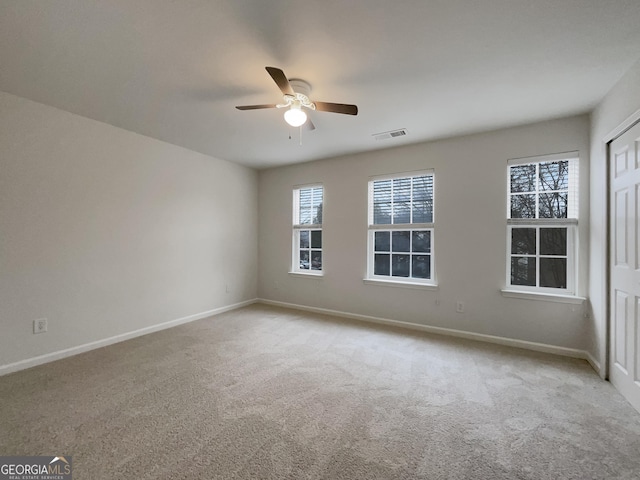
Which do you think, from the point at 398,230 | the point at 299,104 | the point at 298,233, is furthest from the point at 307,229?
the point at 299,104

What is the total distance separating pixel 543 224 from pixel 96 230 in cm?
512

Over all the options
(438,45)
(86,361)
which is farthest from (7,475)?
(438,45)

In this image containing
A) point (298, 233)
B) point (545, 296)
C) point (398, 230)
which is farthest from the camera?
point (298, 233)

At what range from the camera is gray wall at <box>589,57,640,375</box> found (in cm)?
225

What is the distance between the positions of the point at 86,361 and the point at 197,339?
1051mm

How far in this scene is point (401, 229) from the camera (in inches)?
158

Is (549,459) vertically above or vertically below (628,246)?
below

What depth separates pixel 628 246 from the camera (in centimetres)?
218

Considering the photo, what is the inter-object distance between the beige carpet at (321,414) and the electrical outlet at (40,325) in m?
0.38

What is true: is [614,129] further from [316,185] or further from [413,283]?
[316,185]

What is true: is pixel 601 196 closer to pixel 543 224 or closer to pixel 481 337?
pixel 543 224

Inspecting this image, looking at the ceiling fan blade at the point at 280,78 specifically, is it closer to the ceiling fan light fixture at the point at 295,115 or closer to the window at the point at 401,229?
the ceiling fan light fixture at the point at 295,115

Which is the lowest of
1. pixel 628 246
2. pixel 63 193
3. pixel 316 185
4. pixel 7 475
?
pixel 7 475

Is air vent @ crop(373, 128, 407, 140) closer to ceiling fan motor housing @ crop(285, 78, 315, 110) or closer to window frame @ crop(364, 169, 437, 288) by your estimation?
window frame @ crop(364, 169, 437, 288)
